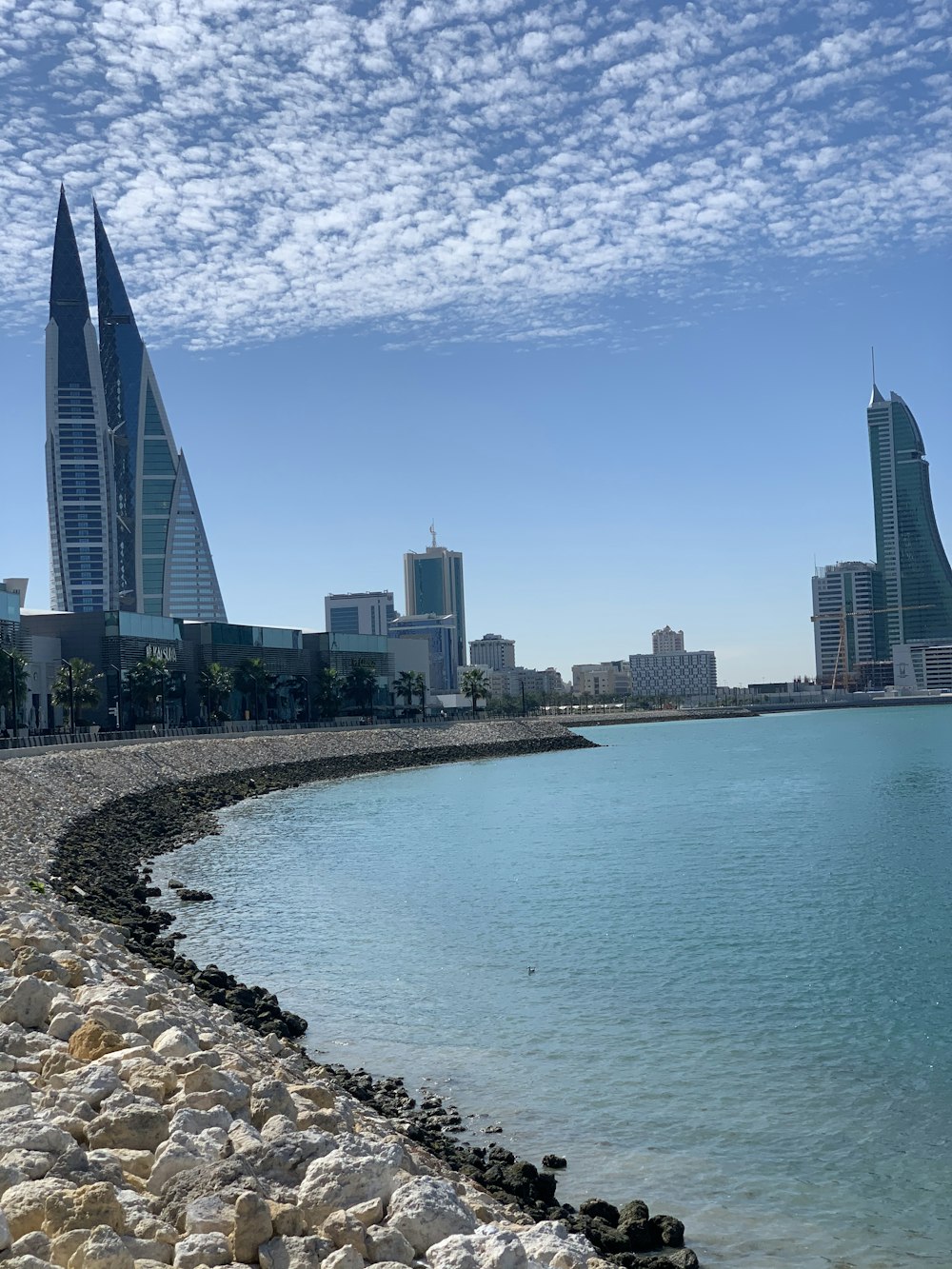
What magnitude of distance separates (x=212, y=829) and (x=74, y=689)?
31.6 metres

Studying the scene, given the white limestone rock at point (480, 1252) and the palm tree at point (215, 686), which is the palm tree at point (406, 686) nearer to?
the palm tree at point (215, 686)

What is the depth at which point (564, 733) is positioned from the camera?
355 ft

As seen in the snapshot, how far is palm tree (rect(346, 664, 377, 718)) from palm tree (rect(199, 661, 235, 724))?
724 inches

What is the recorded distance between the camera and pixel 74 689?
6700 centimetres

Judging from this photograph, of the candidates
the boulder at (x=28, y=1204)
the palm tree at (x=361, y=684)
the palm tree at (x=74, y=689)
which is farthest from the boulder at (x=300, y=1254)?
the palm tree at (x=361, y=684)

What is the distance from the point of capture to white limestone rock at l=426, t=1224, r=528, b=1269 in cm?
499

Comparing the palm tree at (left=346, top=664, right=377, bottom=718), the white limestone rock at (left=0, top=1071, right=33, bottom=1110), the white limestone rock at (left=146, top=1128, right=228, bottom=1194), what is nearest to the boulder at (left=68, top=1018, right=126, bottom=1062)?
the white limestone rock at (left=0, top=1071, right=33, bottom=1110)

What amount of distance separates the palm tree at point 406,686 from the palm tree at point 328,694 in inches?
495

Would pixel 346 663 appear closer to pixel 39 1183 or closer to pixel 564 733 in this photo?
pixel 564 733

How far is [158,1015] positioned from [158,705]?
75.5m

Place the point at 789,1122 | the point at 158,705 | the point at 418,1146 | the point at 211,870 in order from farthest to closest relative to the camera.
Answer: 1. the point at 158,705
2. the point at 211,870
3. the point at 789,1122
4. the point at 418,1146

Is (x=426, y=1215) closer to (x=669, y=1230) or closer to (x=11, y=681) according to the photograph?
(x=669, y=1230)

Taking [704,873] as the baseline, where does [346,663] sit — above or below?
above

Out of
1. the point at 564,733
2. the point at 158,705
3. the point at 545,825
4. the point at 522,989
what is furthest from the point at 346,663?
the point at 522,989
